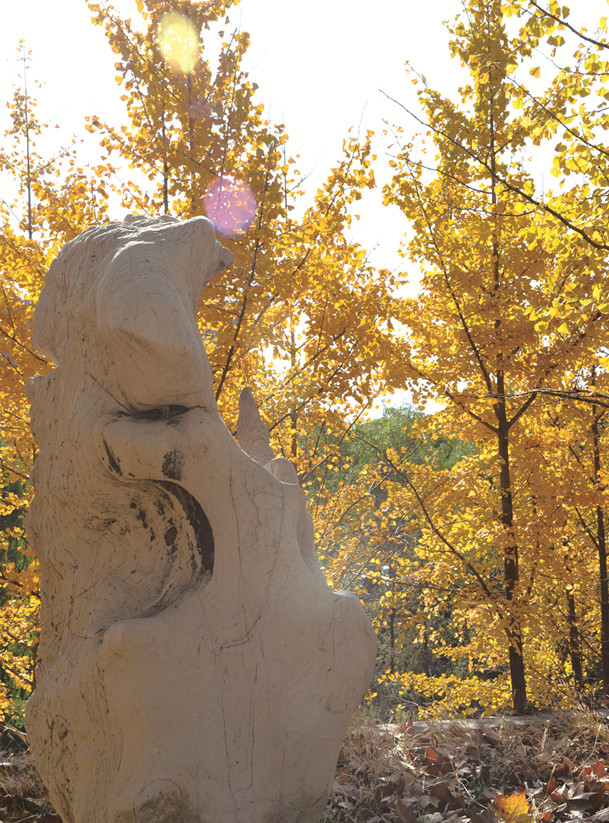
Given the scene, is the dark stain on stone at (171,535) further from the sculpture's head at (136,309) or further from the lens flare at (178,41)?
the lens flare at (178,41)

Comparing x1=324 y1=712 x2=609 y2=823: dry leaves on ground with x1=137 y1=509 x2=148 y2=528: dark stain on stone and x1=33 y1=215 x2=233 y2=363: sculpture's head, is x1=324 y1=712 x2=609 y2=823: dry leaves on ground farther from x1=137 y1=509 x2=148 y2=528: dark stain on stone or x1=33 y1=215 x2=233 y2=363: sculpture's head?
x1=33 y1=215 x2=233 y2=363: sculpture's head

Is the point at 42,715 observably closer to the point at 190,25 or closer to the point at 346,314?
the point at 346,314

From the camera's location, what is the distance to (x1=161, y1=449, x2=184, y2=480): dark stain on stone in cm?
220

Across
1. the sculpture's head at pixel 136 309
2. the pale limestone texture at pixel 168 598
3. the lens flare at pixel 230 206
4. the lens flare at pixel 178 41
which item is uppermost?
the lens flare at pixel 178 41

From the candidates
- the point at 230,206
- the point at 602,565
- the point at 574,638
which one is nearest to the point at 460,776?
the point at 230,206

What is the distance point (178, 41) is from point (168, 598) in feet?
12.5

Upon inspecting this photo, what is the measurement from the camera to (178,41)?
4434mm

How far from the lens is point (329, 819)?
3234mm

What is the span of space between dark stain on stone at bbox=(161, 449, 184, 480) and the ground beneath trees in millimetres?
1924

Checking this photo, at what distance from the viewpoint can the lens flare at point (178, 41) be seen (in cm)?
437

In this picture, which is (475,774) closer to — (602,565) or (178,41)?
(602,565)

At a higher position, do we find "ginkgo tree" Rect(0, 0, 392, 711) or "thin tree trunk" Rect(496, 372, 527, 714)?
"ginkgo tree" Rect(0, 0, 392, 711)

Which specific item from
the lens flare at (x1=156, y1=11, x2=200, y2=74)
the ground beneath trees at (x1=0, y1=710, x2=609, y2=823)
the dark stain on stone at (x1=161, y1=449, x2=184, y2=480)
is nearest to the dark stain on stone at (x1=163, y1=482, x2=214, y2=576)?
the dark stain on stone at (x1=161, y1=449, x2=184, y2=480)

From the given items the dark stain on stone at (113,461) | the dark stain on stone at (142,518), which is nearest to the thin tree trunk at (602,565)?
the dark stain on stone at (142,518)
